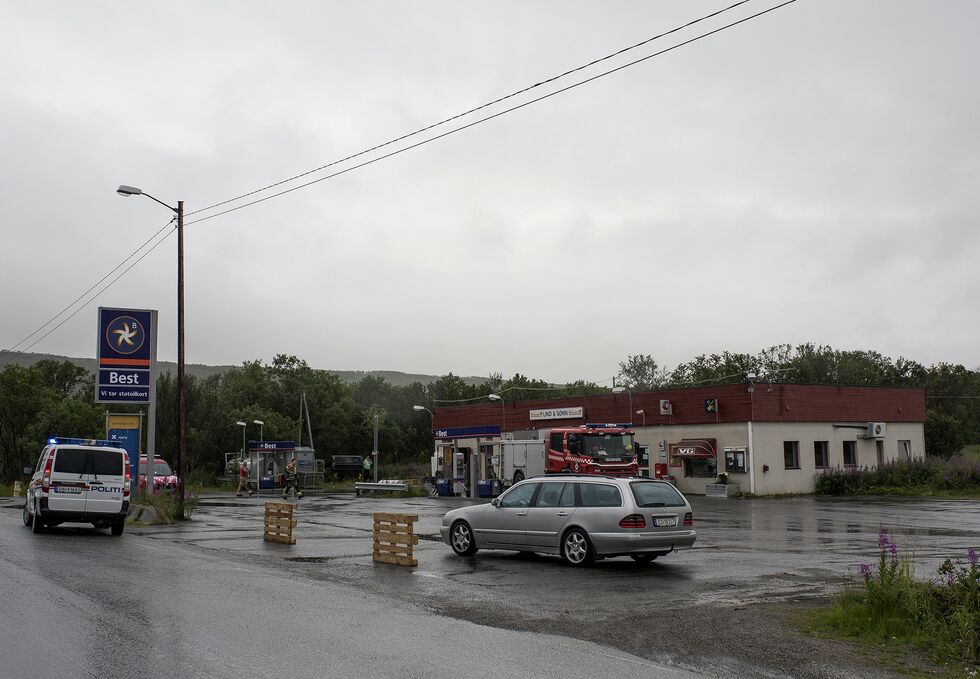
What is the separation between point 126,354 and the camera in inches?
1176

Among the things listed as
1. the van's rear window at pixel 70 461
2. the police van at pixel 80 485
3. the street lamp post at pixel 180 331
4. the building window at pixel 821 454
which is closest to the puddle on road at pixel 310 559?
the police van at pixel 80 485

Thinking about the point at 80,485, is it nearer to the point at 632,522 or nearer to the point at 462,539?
the point at 462,539

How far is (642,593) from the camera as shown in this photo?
12.2 metres

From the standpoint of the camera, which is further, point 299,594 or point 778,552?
point 778,552

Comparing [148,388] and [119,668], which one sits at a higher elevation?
[148,388]

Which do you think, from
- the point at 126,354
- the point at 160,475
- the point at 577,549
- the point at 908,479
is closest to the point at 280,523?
the point at 577,549

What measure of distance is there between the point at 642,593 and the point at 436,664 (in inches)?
204

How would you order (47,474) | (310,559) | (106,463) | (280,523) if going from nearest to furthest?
(310,559) < (280,523) < (47,474) < (106,463)

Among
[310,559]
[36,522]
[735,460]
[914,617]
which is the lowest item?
[310,559]

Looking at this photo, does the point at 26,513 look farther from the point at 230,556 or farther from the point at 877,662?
the point at 877,662

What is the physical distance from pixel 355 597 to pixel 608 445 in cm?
2355

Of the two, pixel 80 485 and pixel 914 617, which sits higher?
pixel 80 485

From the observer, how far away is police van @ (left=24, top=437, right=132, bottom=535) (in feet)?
68.2

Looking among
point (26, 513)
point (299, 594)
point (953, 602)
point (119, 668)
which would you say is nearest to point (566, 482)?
point (299, 594)
